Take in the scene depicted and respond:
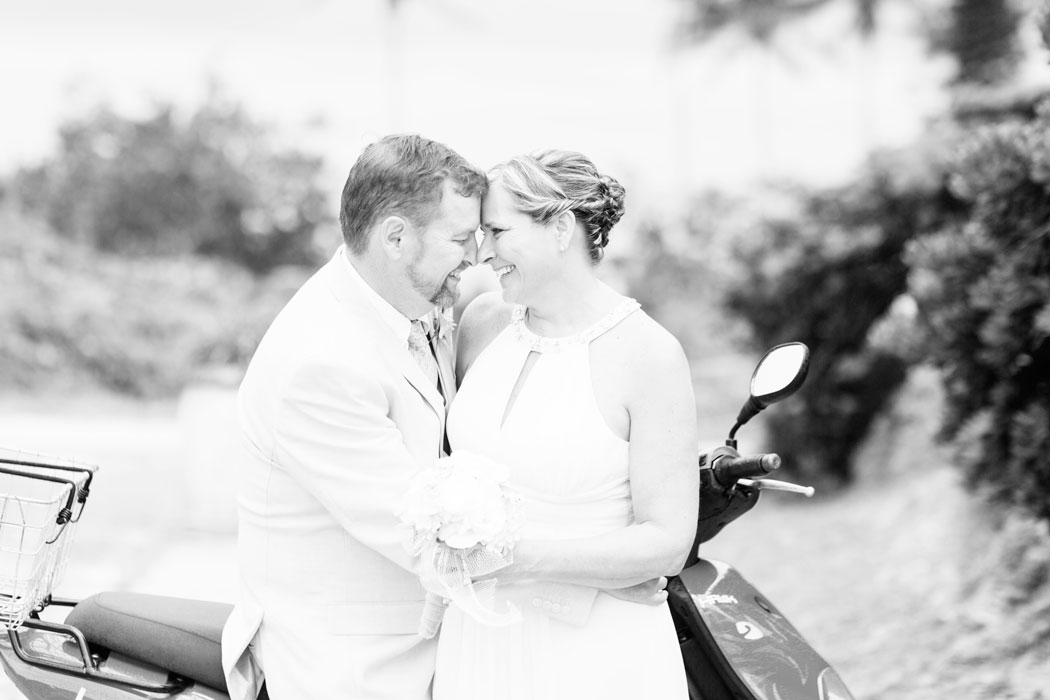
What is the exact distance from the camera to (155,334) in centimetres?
2080

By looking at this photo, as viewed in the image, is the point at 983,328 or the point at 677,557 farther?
the point at 983,328

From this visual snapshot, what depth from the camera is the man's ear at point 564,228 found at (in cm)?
241

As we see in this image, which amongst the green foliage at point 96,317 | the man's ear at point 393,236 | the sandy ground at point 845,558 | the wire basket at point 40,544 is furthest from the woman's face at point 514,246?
the green foliage at point 96,317

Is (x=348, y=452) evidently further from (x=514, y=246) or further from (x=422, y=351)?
(x=514, y=246)

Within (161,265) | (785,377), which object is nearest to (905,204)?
(785,377)

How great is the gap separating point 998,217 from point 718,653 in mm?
2754

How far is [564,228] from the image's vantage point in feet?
7.95

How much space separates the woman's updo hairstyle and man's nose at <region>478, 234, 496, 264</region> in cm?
11

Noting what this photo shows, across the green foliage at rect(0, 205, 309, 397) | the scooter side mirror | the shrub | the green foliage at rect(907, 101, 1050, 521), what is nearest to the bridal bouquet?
the scooter side mirror

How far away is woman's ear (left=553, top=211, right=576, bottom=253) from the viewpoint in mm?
2408

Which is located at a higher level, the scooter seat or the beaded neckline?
the beaded neckline

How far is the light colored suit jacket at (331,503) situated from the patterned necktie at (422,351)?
8 centimetres

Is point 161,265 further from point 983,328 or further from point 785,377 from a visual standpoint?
point 785,377

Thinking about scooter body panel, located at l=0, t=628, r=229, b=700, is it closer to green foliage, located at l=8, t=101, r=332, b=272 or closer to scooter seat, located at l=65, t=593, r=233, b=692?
scooter seat, located at l=65, t=593, r=233, b=692
